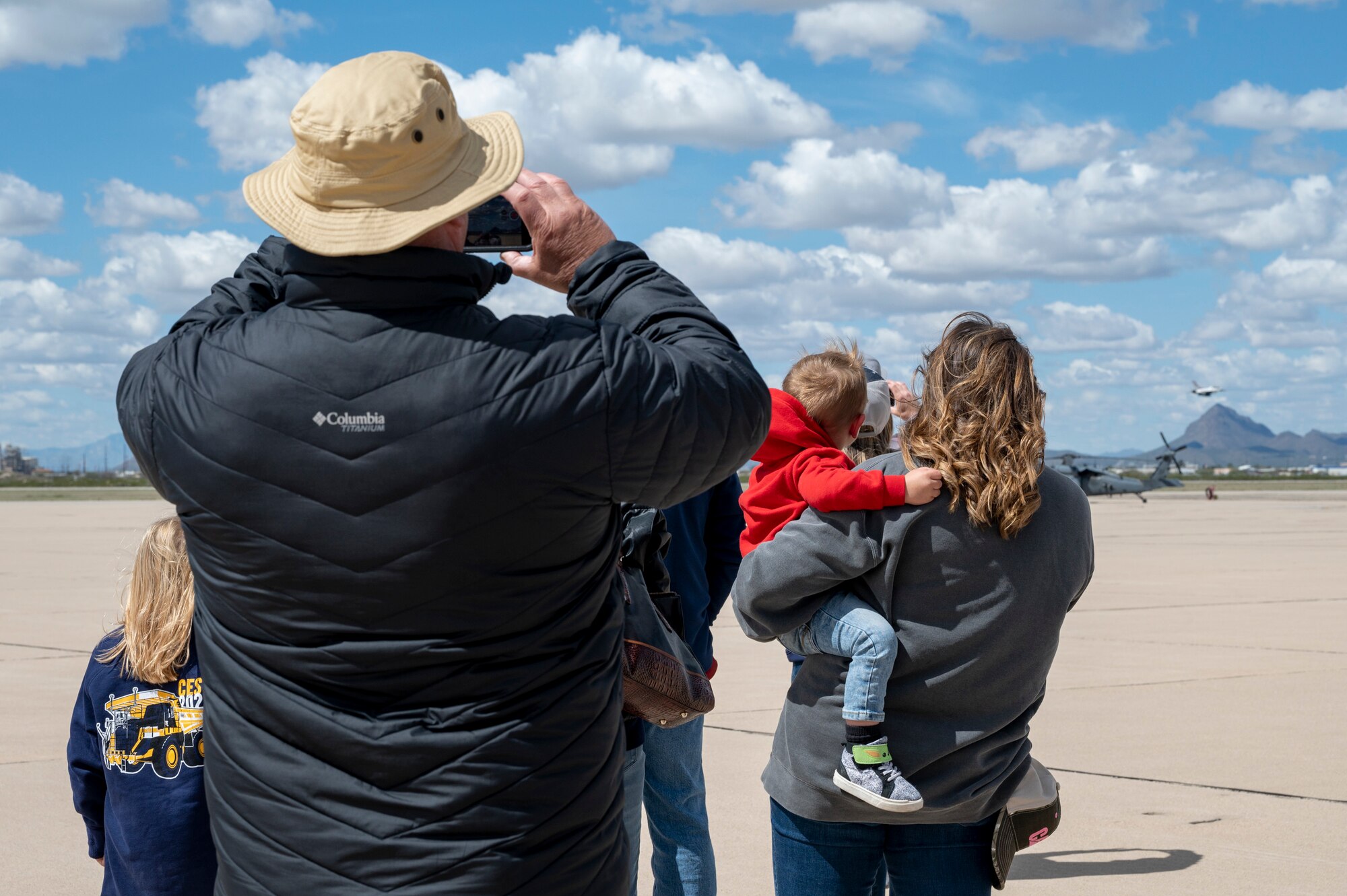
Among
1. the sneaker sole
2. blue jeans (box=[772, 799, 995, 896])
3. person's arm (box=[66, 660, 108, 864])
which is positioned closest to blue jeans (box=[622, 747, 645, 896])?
blue jeans (box=[772, 799, 995, 896])

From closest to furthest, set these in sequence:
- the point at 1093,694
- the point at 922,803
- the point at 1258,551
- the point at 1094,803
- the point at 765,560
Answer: the point at 922,803 → the point at 765,560 → the point at 1094,803 → the point at 1093,694 → the point at 1258,551

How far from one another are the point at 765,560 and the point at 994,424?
24.9 inches

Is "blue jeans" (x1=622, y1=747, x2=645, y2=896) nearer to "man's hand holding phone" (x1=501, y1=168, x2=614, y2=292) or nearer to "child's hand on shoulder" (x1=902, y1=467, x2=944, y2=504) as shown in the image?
"child's hand on shoulder" (x1=902, y1=467, x2=944, y2=504)

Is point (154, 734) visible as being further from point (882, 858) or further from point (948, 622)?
point (948, 622)

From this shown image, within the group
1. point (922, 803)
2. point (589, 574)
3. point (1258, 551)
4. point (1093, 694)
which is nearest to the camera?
point (589, 574)

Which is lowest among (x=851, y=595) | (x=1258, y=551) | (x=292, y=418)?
(x=1258, y=551)

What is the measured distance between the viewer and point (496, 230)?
2148 mm

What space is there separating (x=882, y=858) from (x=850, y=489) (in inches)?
36.4

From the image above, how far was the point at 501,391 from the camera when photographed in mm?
1789

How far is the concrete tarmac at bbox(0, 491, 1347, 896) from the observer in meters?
5.29

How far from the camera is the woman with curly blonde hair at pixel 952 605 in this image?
108 inches

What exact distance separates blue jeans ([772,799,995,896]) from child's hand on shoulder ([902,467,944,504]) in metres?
0.78

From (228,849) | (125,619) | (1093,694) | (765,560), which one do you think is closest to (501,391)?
(228,849)

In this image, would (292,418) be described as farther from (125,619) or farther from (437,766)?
(125,619)
